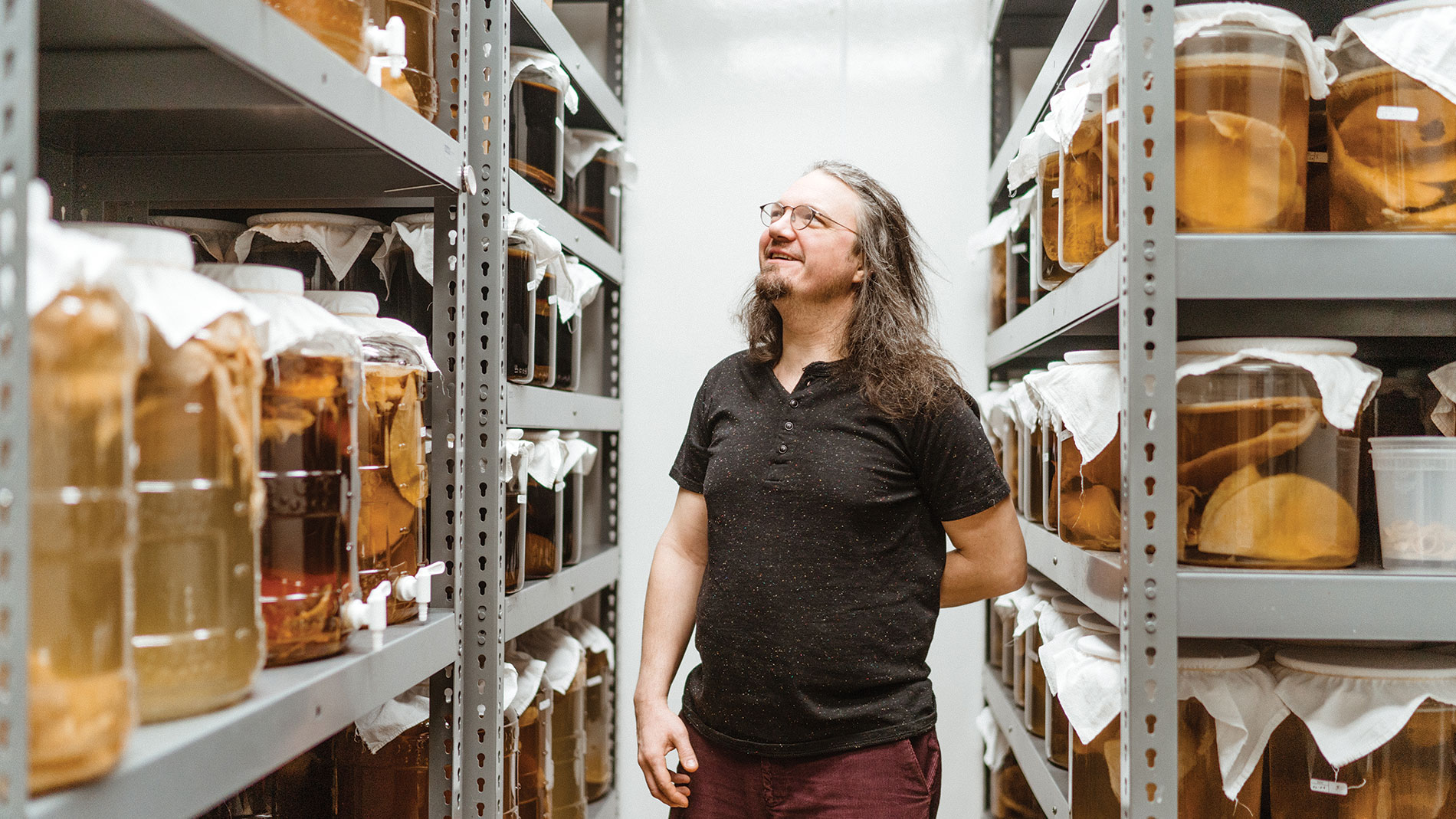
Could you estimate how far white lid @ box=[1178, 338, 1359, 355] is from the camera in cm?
117

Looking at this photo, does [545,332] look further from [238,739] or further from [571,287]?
[238,739]

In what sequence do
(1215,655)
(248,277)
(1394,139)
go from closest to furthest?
(248,277) → (1394,139) → (1215,655)

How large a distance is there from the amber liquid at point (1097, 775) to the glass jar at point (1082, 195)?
27.4 inches

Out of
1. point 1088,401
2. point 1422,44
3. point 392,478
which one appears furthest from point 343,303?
point 1422,44

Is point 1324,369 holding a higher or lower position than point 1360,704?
higher

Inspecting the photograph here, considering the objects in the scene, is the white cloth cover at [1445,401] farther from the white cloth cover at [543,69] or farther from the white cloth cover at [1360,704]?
the white cloth cover at [543,69]

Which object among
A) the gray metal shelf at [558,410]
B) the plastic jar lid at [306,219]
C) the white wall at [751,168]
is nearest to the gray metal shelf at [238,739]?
the gray metal shelf at [558,410]

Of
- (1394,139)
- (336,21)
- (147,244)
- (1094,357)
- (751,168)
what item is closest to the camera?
(147,244)

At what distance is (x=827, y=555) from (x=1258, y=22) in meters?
0.92

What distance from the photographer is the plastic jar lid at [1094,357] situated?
133 centimetres

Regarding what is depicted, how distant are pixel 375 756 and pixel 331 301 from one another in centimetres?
69

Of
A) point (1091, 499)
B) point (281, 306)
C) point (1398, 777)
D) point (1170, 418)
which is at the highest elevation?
point (281, 306)

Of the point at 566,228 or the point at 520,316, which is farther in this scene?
the point at 566,228

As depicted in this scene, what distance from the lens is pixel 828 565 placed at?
1.50 metres
